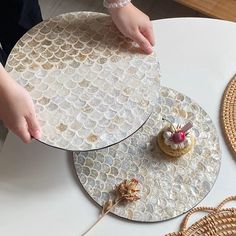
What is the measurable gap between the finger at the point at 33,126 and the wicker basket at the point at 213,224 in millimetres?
226

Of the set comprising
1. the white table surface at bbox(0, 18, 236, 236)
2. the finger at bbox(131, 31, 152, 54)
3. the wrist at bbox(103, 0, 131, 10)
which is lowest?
the white table surface at bbox(0, 18, 236, 236)

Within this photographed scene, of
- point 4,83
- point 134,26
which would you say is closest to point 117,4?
point 134,26

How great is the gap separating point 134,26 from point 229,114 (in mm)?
203

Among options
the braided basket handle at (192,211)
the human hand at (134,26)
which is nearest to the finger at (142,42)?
the human hand at (134,26)

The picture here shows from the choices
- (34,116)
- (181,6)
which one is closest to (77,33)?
(34,116)

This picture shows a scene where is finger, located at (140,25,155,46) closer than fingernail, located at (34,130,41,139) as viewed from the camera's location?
No

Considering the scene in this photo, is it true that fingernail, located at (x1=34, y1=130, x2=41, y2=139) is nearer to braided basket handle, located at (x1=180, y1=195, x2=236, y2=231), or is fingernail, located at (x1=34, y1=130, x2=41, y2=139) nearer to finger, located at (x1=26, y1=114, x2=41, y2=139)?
finger, located at (x1=26, y1=114, x2=41, y2=139)

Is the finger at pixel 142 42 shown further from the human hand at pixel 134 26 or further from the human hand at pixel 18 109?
the human hand at pixel 18 109

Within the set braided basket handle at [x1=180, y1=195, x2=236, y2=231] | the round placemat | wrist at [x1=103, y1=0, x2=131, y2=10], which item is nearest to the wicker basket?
braided basket handle at [x1=180, y1=195, x2=236, y2=231]

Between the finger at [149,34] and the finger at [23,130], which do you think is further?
the finger at [149,34]

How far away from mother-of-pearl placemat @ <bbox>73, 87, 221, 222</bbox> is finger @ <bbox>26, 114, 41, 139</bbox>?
0.08 metres

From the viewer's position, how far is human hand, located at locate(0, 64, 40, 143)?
63 centimetres

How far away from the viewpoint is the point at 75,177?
2.22 feet

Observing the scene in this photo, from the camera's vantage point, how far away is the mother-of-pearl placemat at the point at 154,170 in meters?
0.65
